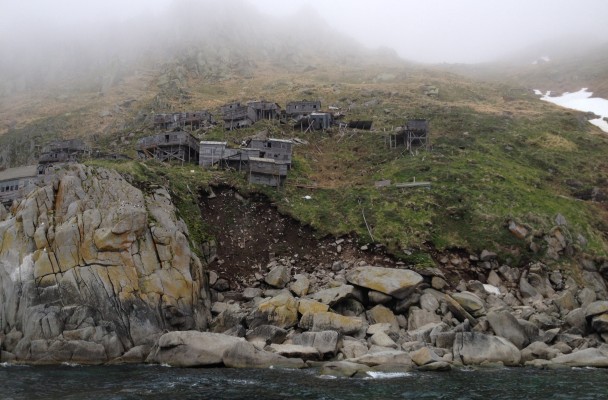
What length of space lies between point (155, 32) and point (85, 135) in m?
110

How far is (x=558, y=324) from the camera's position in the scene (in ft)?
126

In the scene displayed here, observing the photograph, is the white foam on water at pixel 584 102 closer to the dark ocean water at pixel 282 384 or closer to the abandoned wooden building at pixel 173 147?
the abandoned wooden building at pixel 173 147

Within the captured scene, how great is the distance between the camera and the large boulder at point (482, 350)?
33.2 metres

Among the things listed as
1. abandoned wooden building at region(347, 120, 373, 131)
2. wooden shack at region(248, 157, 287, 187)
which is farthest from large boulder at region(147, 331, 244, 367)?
abandoned wooden building at region(347, 120, 373, 131)

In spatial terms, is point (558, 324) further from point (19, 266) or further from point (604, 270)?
point (19, 266)

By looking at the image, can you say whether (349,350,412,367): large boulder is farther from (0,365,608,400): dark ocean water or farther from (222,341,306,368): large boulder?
(222,341,306,368): large boulder

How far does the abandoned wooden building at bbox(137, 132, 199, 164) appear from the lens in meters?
70.2

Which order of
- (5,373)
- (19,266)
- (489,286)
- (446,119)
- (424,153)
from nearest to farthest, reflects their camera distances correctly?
(5,373), (19,266), (489,286), (424,153), (446,119)

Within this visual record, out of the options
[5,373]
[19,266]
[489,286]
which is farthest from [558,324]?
[19,266]

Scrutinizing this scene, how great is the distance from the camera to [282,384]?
26.4 m

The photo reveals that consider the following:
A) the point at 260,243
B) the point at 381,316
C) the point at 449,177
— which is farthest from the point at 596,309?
the point at 260,243

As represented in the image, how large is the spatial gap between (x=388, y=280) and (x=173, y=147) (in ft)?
139

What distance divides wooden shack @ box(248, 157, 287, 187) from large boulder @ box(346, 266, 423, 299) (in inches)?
858

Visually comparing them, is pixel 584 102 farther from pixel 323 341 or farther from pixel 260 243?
pixel 323 341
